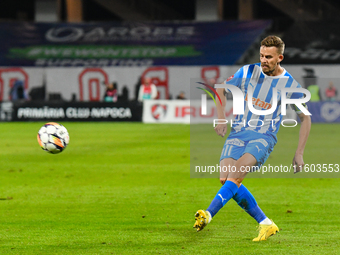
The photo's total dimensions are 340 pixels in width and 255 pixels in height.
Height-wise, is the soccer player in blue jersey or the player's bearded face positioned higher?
the player's bearded face

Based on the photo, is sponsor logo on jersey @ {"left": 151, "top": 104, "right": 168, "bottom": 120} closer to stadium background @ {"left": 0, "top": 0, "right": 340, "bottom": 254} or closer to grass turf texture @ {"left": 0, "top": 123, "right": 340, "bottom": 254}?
stadium background @ {"left": 0, "top": 0, "right": 340, "bottom": 254}

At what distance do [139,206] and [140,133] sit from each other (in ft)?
37.8

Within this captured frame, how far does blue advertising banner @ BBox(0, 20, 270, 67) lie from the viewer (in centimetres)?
3253

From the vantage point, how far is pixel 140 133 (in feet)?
63.0

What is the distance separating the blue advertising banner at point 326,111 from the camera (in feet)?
78.5

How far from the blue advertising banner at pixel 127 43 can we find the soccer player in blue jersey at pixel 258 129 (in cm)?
2656

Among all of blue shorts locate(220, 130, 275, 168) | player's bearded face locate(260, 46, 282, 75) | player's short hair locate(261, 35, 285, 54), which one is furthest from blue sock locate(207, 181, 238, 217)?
player's short hair locate(261, 35, 285, 54)

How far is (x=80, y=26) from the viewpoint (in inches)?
1351

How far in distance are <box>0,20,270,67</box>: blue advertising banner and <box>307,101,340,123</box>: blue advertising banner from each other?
8977 millimetres

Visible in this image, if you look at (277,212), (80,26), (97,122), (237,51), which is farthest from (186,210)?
(80,26)

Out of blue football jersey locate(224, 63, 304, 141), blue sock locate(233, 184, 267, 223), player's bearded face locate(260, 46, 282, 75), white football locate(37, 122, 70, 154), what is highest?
player's bearded face locate(260, 46, 282, 75)

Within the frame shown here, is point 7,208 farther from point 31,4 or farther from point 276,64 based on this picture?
point 31,4

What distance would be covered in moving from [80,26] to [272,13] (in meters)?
16.1

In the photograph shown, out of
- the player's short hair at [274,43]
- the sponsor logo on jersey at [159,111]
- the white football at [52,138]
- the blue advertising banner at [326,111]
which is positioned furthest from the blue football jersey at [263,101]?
the blue advertising banner at [326,111]
